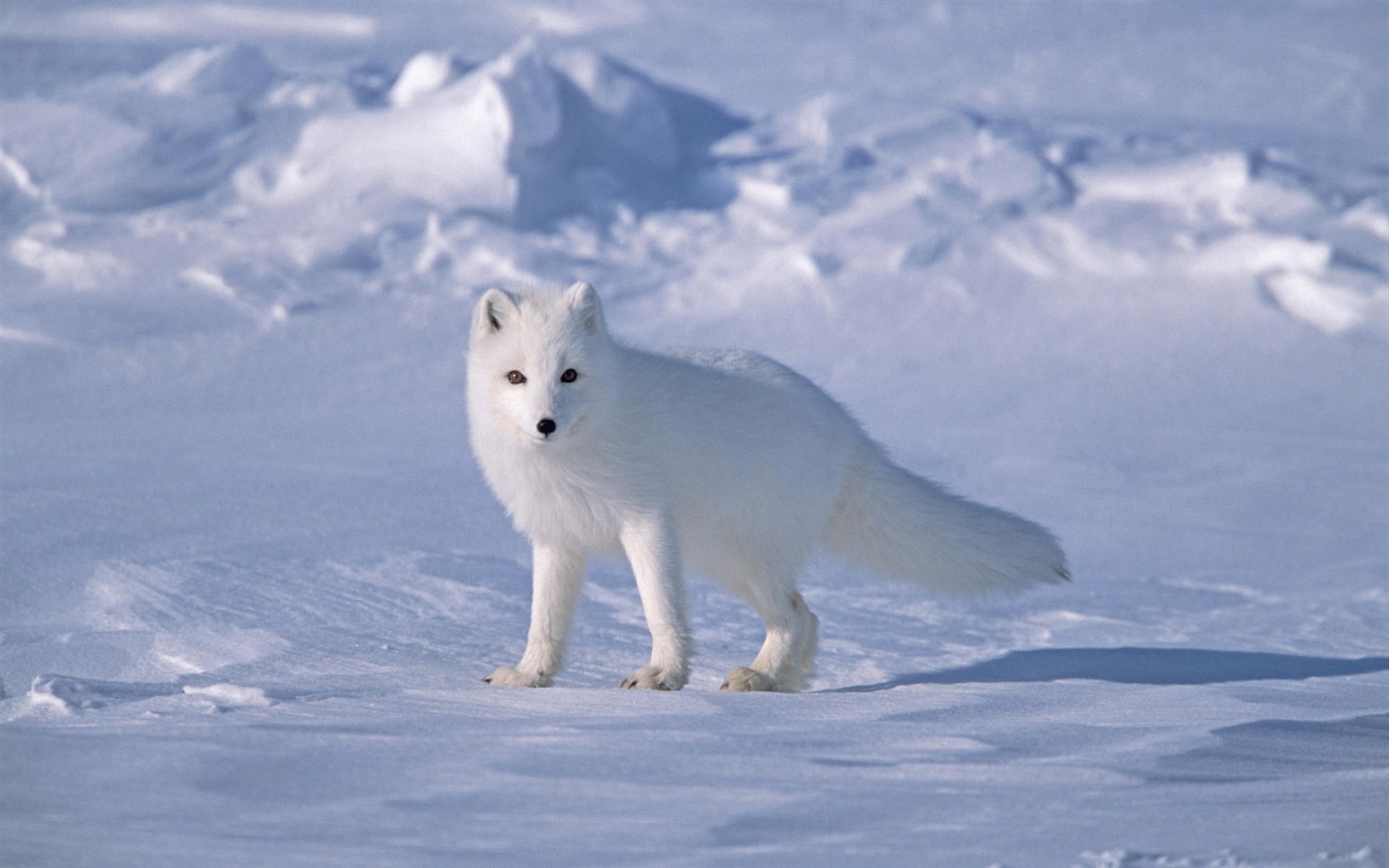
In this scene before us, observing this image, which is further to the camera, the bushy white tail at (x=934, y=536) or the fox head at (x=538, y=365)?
the bushy white tail at (x=934, y=536)

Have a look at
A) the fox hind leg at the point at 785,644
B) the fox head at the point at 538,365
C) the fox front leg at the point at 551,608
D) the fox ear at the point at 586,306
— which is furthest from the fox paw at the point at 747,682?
the fox ear at the point at 586,306

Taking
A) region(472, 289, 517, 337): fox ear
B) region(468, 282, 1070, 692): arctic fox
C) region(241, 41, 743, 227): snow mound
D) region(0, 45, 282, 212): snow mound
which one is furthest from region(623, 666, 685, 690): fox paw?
region(0, 45, 282, 212): snow mound

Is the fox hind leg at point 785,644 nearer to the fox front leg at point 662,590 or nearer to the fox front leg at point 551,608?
the fox front leg at point 662,590

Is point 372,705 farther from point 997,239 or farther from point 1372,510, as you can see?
point 997,239

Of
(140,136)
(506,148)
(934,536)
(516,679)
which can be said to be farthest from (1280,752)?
(140,136)

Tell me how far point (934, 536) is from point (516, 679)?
39.8 inches

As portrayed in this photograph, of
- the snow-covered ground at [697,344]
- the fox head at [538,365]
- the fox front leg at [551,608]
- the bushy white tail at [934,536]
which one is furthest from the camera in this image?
the bushy white tail at [934,536]

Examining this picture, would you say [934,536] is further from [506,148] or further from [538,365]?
[506,148]

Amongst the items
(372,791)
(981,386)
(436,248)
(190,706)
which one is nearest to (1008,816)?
(372,791)

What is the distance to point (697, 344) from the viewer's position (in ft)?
20.1

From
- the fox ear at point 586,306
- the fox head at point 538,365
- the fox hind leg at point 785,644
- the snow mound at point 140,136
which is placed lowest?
the fox hind leg at point 785,644

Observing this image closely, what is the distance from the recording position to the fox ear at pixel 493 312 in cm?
266

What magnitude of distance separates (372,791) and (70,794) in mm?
361

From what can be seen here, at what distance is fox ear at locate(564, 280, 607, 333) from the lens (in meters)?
2.66
